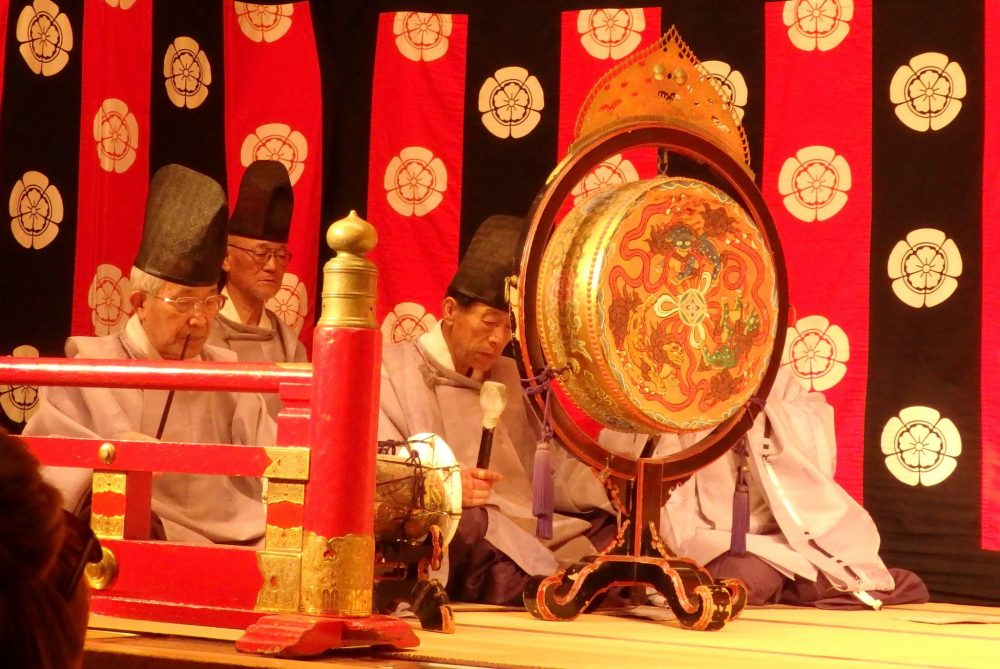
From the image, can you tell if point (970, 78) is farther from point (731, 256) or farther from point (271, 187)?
point (271, 187)

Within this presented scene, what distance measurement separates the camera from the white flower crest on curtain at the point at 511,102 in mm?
5336

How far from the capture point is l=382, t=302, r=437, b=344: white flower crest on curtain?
5348 mm

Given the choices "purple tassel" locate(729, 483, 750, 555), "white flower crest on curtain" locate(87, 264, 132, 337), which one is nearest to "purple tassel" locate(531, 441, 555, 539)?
"purple tassel" locate(729, 483, 750, 555)

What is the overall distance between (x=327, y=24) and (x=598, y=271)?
8.84 ft

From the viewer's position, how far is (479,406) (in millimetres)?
4480

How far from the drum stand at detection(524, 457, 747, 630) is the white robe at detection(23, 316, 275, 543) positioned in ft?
3.02

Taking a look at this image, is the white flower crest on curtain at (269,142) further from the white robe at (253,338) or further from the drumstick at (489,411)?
the drumstick at (489,411)

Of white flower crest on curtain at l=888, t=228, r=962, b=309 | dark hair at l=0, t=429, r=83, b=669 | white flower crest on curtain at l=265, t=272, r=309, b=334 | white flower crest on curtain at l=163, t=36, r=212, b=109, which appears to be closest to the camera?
dark hair at l=0, t=429, r=83, b=669

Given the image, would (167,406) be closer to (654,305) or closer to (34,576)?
(654,305)

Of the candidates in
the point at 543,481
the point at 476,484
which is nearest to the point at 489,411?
the point at 476,484

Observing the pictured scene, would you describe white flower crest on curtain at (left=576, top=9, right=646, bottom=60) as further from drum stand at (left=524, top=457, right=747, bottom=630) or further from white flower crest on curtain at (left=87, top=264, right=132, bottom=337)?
drum stand at (left=524, top=457, right=747, bottom=630)

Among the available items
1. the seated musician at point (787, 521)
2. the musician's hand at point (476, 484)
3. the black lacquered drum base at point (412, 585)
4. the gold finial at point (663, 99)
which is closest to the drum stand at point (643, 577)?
the black lacquered drum base at point (412, 585)

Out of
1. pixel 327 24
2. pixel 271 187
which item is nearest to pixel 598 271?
pixel 271 187

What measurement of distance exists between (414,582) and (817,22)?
2.79 m
